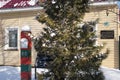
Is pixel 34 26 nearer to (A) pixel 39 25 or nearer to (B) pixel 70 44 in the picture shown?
(A) pixel 39 25

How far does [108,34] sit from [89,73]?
36.2 feet

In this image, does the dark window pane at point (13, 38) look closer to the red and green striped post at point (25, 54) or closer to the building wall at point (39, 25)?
the building wall at point (39, 25)

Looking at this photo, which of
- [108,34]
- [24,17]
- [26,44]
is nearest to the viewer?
[26,44]

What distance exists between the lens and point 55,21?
336 inches

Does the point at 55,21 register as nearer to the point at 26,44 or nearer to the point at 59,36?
the point at 59,36

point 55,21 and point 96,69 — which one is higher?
point 55,21

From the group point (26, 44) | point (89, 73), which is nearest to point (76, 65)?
point (89, 73)

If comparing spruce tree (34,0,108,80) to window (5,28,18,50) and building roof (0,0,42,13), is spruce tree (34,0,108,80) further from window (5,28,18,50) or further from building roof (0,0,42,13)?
window (5,28,18,50)

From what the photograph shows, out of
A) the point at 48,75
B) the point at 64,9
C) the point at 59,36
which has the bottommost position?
the point at 48,75

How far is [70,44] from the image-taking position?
8.35 m

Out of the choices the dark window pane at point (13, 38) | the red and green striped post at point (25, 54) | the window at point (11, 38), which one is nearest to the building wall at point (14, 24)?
the window at point (11, 38)

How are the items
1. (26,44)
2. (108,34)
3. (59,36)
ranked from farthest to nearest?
(108,34), (26,44), (59,36)

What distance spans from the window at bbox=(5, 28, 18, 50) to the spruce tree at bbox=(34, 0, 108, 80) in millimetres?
14099

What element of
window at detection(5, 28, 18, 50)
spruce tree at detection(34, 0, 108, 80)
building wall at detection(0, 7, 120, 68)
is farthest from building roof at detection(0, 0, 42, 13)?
spruce tree at detection(34, 0, 108, 80)
